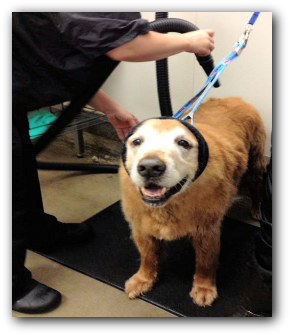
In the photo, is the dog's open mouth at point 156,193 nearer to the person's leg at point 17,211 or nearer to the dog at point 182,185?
the dog at point 182,185

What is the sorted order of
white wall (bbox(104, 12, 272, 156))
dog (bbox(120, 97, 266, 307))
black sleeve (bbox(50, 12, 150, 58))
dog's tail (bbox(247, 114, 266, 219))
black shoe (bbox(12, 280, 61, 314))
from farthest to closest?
white wall (bbox(104, 12, 272, 156))
dog's tail (bbox(247, 114, 266, 219))
black shoe (bbox(12, 280, 61, 314))
dog (bbox(120, 97, 266, 307))
black sleeve (bbox(50, 12, 150, 58))

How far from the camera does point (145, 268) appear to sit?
66.5 inches

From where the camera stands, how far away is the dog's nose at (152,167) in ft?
4.02

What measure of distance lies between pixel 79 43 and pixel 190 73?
1468 mm

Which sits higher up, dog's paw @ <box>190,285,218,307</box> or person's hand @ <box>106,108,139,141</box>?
person's hand @ <box>106,108,139,141</box>

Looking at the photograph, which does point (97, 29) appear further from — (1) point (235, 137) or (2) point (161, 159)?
(1) point (235, 137)

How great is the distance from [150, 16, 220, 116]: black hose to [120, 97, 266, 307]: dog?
29cm

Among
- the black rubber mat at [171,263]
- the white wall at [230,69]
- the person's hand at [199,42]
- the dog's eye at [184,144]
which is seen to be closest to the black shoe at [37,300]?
the black rubber mat at [171,263]

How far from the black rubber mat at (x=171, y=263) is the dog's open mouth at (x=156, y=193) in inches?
21.8

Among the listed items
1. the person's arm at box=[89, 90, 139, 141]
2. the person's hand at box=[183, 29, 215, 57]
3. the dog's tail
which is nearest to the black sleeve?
the person's hand at box=[183, 29, 215, 57]

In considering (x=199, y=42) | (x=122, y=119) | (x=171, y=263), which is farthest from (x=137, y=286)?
(x=199, y=42)

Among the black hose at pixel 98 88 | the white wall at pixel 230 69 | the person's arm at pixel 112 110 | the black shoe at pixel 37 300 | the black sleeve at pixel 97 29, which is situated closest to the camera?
the black sleeve at pixel 97 29

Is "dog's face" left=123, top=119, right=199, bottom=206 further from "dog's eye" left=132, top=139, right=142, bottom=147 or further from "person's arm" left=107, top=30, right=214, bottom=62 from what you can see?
"person's arm" left=107, top=30, right=214, bottom=62

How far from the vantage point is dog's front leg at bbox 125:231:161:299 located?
5.34 feet
